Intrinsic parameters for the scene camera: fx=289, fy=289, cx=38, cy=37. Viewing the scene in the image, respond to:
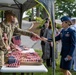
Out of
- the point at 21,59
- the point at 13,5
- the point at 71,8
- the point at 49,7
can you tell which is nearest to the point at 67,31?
the point at 49,7

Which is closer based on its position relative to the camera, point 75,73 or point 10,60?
point 10,60

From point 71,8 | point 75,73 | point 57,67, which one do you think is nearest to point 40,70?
point 75,73

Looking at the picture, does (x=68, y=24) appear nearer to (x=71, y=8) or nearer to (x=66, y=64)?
(x=66, y=64)

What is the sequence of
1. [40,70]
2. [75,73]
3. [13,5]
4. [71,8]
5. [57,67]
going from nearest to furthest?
[40,70] → [75,73] → [57,67] → [13,5] → [71,8]

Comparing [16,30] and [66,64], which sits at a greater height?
[16,30]

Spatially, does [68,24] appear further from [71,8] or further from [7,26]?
[71,8]

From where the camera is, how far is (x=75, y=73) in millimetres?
8109

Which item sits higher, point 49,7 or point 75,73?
point 49,7

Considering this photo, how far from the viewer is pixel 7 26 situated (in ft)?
18.8

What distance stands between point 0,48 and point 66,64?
155 cm

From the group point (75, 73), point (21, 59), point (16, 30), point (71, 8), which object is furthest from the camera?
point (71, 8)

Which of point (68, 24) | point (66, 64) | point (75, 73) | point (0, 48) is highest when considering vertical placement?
point (68, 24)

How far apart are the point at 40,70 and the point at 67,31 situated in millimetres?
1302

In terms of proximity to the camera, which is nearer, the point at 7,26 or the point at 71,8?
the point at 7,26
